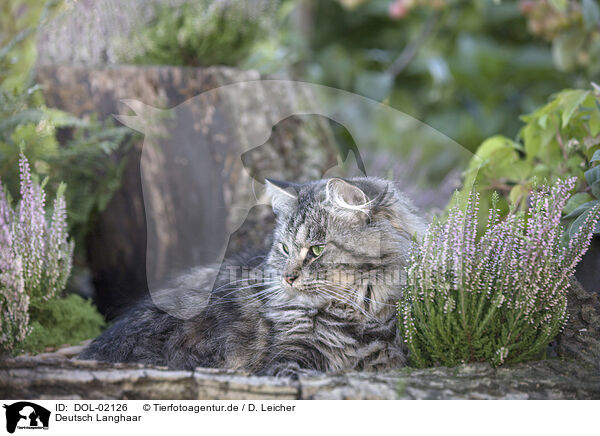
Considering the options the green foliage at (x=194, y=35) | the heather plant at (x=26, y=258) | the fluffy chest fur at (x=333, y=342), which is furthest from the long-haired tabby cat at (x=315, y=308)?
the green foliage at (x=194, y=35)

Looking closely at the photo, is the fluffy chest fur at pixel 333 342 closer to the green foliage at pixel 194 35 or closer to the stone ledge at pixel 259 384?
the stone ledge at pixel 259 384

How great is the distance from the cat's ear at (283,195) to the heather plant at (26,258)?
809 millimetres

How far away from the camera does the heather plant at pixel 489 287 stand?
5.10 ft

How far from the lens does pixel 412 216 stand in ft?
6.22

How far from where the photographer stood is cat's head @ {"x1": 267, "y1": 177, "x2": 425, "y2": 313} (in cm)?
→ 176

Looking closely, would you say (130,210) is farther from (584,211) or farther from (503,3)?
(503,3)

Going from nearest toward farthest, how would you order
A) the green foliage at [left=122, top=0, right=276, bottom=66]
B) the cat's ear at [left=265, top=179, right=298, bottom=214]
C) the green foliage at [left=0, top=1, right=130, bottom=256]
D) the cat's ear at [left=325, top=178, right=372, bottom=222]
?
the cat's ear at [left=325, top=178, right=372, bottom=222]
the cat's ear at [left=265, top=179, right=298, bottom=214]
the green foliage at [left=0, top=1, right=130, bottom=256]
the green foliage at [left=122, top=0, right=276, bottom=66]

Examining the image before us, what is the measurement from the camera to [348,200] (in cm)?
174
